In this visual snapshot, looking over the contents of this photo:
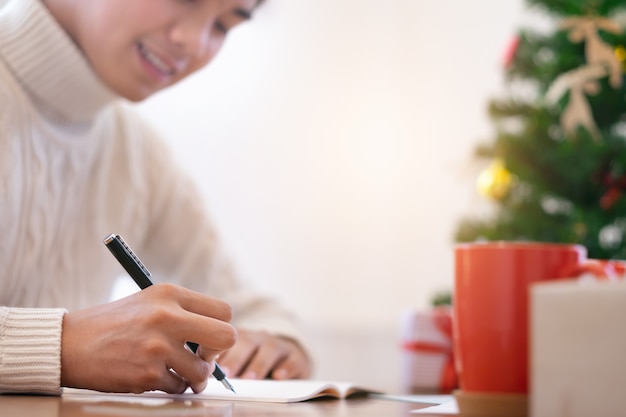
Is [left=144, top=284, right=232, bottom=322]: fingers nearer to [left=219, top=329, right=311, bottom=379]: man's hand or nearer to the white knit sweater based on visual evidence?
[left=219, top=329, right=311, bottom=379]: man's hand

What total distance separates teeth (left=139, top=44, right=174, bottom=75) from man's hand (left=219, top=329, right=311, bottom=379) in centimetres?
36

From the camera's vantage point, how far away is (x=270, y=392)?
68cm

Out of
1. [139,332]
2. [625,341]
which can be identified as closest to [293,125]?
[139,332]

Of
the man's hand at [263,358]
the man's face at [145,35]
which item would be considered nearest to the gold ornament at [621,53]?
the man's face at [145,35]

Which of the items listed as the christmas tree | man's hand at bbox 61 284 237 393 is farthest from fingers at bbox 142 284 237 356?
the christmas tree

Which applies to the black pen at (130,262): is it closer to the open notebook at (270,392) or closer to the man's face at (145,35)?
the open notebook at (270,392)

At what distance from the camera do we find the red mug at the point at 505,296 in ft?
1.74

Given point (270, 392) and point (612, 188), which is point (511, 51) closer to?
point (612, 188)

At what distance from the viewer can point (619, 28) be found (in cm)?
155

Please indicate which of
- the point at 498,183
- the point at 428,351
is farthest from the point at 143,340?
the point at 498,183

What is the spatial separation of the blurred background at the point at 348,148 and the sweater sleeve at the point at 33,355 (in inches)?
72.9

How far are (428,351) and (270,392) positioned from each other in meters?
0.54

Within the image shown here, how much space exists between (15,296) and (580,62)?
1.15 metres

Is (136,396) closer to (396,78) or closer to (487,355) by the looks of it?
(487,355)
